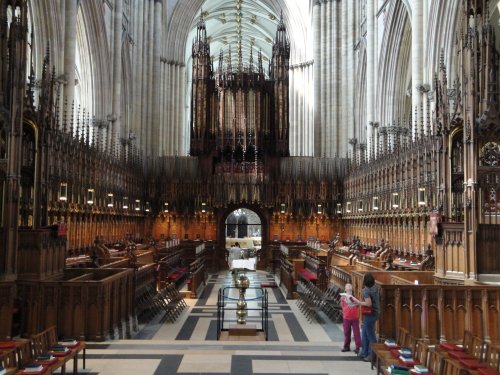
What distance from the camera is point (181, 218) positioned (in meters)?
31.0

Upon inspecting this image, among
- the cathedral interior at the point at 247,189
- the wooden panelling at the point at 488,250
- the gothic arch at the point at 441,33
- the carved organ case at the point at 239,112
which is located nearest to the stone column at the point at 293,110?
the cathedral interior at the point at 247,189

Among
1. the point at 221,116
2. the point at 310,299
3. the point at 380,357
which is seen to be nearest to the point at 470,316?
the point at 380,357

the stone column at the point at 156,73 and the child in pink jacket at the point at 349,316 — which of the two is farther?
the stone column at the point at 156,73

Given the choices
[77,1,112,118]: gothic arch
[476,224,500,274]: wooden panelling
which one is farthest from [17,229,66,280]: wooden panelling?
[77,1,112,118]: gothic arch

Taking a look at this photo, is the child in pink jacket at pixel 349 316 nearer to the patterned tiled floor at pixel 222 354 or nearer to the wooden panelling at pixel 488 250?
the patterned tiled floor at pixel 222 354

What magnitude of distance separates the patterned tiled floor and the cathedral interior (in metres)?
0.07

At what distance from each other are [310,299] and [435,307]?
5.56 m

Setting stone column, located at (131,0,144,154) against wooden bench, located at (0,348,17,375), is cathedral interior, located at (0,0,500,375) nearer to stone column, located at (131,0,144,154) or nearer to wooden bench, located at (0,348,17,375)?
wooden bench, located at (0,348,17,375)

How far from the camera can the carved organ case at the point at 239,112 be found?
34156mm

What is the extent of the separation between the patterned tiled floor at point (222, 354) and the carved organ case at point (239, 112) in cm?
2175

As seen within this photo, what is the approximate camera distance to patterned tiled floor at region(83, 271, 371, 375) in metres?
7.70

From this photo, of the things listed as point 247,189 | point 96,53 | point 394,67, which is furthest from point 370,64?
point 96,53

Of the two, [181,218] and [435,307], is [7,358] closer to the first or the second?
[435,307]

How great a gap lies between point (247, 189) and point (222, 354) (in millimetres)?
22194
